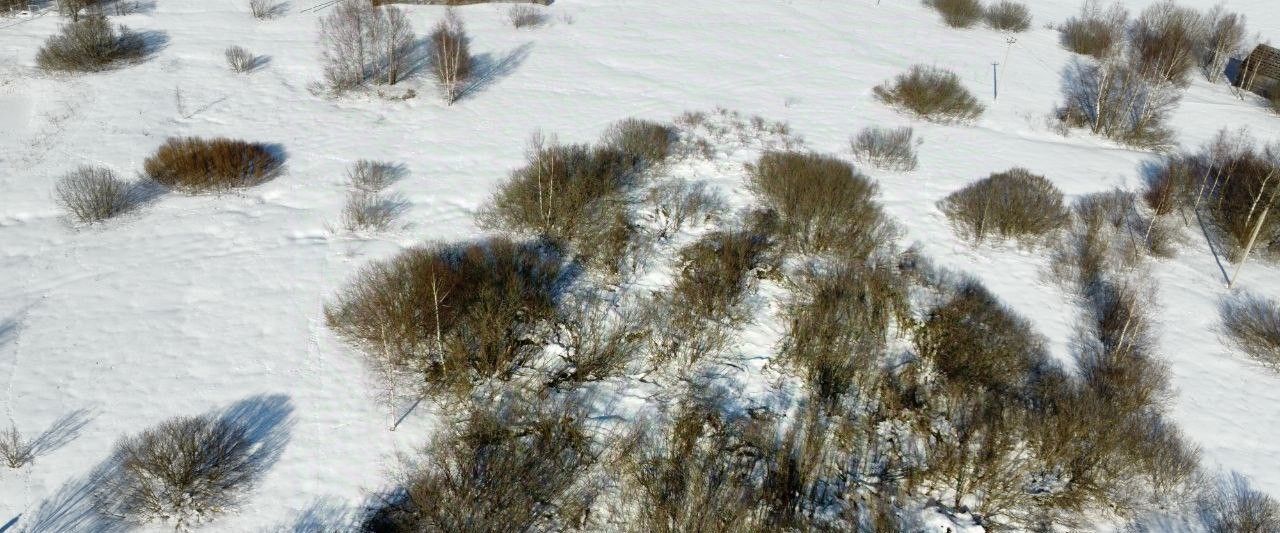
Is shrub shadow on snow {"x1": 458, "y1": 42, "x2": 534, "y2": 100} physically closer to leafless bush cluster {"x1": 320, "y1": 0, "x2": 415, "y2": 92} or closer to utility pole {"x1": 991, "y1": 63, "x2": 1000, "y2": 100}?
leafless bush cluster {"x1": 320, "y1": 0, "x2": 415, "y2": 92}

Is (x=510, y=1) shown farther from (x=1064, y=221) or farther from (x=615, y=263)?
(x=1064, y=221)

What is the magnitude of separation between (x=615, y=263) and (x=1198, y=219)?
1583 cm

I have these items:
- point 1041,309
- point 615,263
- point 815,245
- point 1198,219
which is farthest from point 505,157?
point 1198,219

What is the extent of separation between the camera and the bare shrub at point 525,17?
2834cm

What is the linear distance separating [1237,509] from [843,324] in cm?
645

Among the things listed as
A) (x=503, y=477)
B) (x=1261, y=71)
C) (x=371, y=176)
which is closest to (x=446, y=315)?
(x=503, y=477)

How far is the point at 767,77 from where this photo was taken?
25.4 meters

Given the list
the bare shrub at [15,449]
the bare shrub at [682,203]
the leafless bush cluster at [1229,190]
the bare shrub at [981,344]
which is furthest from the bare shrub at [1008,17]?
the bare shrub at [15,449]

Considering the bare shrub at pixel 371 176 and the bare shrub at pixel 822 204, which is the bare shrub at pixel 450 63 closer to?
the bare shrub at pixel 371 176

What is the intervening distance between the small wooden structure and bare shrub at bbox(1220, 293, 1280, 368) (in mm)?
17710

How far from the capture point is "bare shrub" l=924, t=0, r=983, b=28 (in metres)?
31.8

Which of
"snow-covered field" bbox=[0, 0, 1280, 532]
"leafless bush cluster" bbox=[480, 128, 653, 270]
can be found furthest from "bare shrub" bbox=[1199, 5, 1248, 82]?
"leafless bush cluster" bbox=[480, 128, 653, 270]

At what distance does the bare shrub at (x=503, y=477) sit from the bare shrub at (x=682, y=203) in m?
Answer: 6.53

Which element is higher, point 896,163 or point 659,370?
point 896,163
